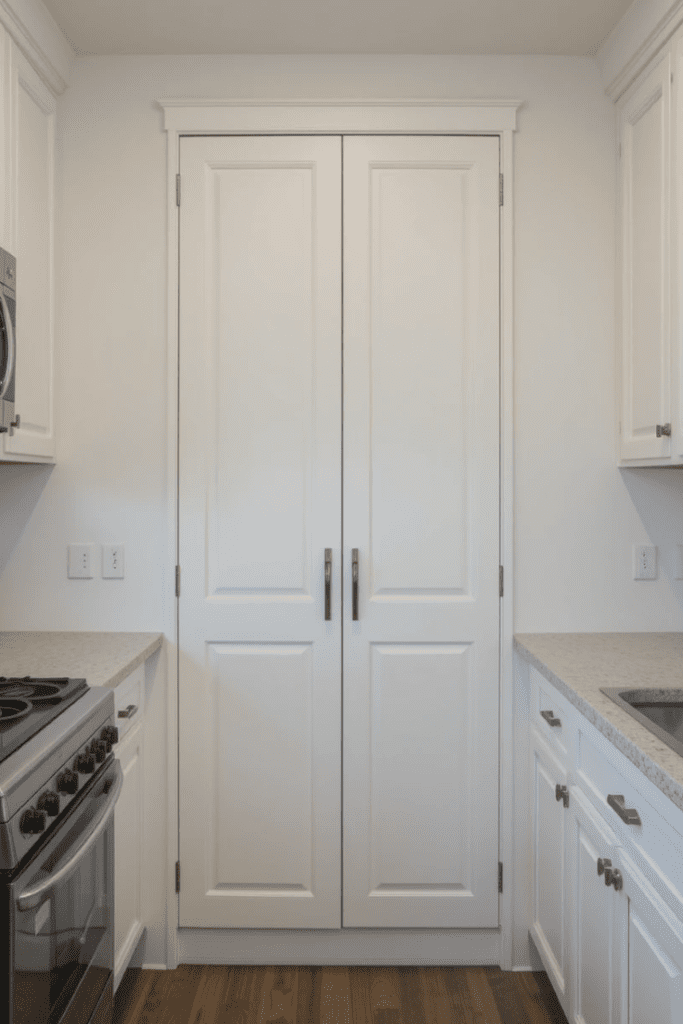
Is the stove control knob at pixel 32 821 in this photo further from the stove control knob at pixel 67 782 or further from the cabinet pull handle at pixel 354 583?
A: the cabinet pull handle at pixel 354 583

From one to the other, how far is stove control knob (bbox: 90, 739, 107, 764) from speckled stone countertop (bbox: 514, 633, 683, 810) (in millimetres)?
1015

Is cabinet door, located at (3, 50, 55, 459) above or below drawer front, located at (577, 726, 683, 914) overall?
above

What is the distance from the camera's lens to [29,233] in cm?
213

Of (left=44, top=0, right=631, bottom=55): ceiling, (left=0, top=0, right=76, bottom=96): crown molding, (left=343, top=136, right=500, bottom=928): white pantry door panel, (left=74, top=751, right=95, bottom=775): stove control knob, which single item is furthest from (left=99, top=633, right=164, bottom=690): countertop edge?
(left=44, top=0, right=631, bottom=55): ceiling

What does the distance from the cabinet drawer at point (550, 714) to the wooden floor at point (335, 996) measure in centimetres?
74

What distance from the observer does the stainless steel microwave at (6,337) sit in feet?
5.48

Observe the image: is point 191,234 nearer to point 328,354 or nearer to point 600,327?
point 328,354

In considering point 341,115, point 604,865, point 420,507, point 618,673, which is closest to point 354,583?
point 420,507

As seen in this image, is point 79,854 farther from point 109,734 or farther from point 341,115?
point 341,115

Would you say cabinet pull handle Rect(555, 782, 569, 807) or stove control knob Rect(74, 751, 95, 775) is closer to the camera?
stove control knob Rect(74, 751, 95, 775)

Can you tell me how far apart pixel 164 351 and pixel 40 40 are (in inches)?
33.9

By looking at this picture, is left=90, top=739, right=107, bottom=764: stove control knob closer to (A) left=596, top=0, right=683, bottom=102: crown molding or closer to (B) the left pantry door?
(B) the left pantry door

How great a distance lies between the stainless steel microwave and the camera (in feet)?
5.48

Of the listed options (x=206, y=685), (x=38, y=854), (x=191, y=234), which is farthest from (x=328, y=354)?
(x=38, y=854)
